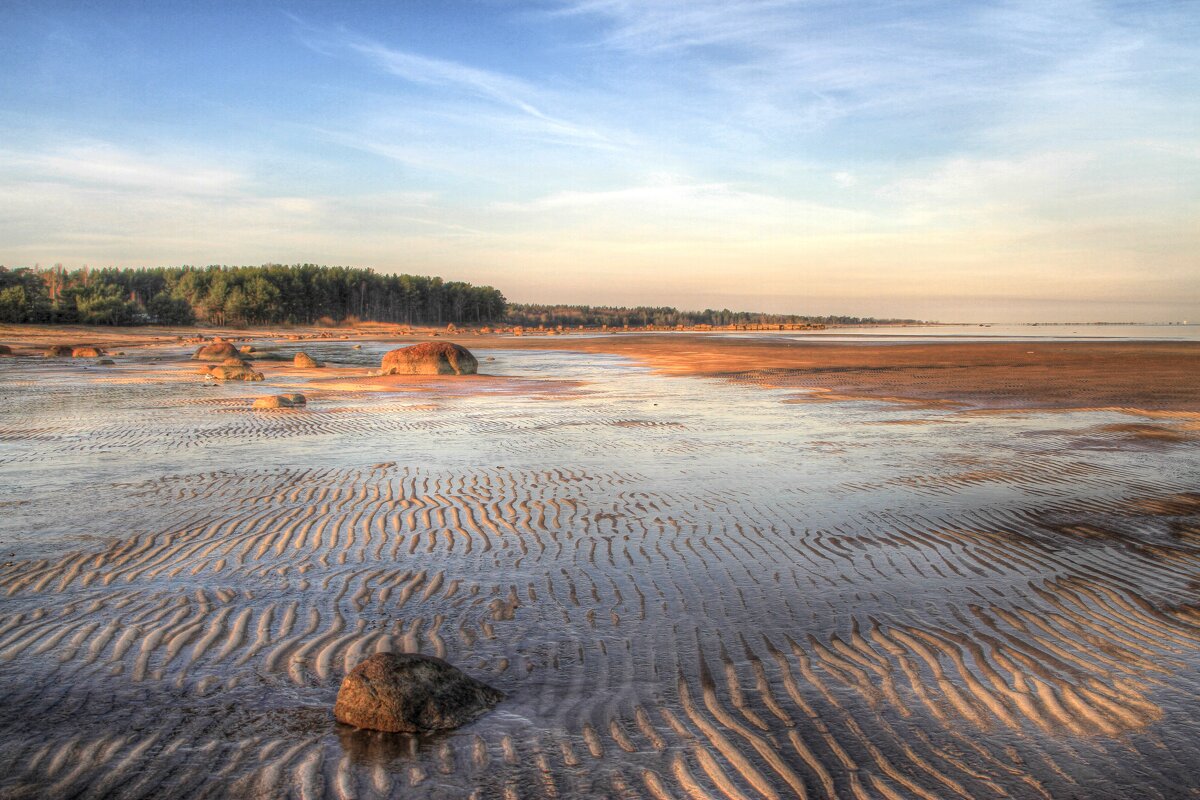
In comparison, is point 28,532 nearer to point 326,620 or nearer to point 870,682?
point 326,620

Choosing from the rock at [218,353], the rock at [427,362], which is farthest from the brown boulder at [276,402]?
the rock at [218,353]

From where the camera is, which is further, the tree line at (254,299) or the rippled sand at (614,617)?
the tree line at (254,299)

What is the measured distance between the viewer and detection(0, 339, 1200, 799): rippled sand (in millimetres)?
3498

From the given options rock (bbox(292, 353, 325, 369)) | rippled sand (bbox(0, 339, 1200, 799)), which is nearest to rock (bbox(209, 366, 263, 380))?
rock (bbox(292, 353, 325, 369))

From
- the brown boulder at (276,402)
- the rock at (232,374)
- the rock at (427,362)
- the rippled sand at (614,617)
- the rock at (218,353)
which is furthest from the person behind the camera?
the rock at (218,353)

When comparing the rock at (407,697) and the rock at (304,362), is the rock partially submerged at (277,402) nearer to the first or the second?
the rock at (407,697)

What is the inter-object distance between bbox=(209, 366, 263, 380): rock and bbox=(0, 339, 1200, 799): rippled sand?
12.9m

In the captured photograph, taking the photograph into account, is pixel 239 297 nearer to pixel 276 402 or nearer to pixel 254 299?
pixel 254 299

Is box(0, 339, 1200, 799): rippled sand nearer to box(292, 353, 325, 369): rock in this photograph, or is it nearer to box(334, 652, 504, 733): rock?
box(334, 652, 504, 733): rock

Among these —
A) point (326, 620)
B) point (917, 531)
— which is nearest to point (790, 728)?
point (326, 620)

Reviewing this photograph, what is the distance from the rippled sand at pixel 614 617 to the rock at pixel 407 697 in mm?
100

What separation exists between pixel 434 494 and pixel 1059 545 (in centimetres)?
614

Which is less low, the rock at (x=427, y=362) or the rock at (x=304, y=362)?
the rock at (x=427, y=362)

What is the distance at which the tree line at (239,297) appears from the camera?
185ft
